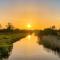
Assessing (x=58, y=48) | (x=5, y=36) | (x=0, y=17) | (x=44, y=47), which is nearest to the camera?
(x=0, y=17)

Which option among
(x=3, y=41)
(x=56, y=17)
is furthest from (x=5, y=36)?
(x=56, y=17)

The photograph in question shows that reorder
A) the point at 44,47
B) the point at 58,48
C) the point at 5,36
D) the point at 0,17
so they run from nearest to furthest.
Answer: the point at 0,17, the point at 5,36, the point at 58,48, the point at 44,47

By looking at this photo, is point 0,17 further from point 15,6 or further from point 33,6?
point 33,6

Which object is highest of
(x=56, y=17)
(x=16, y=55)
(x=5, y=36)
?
(x=56, y=17)

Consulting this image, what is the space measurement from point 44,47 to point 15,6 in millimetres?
2322

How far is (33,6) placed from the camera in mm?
6484

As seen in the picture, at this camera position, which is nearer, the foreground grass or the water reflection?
the water reflection

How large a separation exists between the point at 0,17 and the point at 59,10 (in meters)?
1.68

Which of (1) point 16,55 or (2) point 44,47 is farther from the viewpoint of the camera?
(2) point 44,47

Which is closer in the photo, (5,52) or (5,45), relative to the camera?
(5,52)

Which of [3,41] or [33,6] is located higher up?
[33,6]

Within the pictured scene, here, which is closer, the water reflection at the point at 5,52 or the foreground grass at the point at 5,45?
the water reflection at the point at 5,52

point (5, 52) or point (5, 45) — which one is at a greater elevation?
point (5, 45)

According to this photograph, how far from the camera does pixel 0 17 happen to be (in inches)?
253
